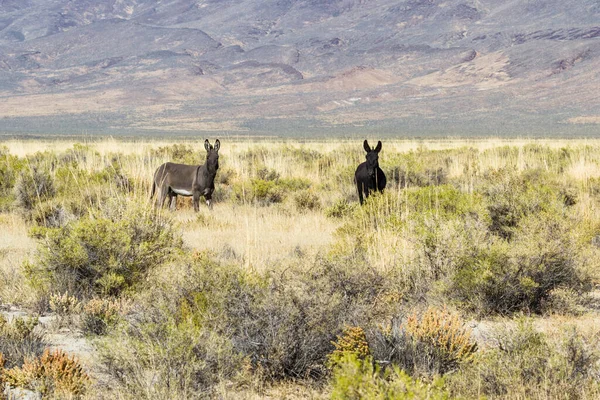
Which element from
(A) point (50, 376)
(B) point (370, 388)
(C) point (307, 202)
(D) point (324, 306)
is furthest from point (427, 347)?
(C) point (307, 202)

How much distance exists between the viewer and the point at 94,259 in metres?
6.90

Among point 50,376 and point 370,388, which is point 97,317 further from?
point 370,388

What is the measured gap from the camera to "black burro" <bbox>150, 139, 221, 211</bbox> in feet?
44.0

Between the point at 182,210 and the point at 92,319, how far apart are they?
27.7ft

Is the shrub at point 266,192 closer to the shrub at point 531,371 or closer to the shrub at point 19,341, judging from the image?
the shrub at point 19,341

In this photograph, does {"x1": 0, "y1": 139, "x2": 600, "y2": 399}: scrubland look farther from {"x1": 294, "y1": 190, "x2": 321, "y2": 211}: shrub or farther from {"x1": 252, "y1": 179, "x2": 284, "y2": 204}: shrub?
{"x1": 252, "y1": 179, "x2": 284, "y2": 204}: shrub

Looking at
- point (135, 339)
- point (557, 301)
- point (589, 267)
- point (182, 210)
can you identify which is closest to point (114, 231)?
point (135, 339)

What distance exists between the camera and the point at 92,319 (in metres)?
6.03

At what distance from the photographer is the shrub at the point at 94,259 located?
684cm

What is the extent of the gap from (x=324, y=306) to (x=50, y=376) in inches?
81.0

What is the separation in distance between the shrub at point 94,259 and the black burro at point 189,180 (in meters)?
6.02

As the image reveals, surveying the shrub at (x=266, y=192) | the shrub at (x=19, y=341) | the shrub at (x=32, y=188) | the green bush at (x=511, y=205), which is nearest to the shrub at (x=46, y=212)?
the shrub at (x=32, y=188)

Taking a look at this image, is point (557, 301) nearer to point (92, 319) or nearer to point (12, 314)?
point (92, 319)

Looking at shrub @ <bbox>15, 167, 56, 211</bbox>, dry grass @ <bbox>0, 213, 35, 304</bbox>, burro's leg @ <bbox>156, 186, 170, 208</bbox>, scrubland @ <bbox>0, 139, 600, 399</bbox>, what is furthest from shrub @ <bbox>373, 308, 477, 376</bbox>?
shrub @ <bbox>15, 167, 56, 211</bbox>
